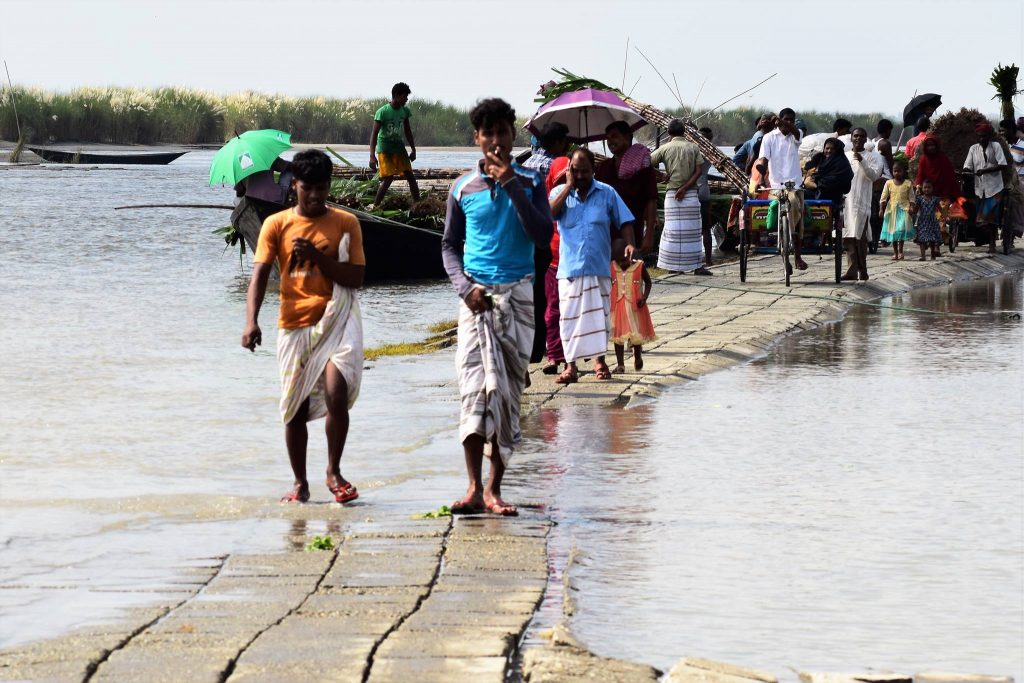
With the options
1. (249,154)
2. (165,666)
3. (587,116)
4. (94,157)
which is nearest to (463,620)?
(165,666)

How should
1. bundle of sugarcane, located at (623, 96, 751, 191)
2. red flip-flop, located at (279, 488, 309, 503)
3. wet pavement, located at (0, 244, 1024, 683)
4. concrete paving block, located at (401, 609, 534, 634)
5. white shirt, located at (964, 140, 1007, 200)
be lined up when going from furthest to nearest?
1. white shirt, located at (964, 140, 1007, 200)
2. bundle of sugarcane, located at (623, 96, 751, 191)
3. red flip-flop, located at (279, 488, 309, 503)
4. concrete paving block, located at (401, 609, 534, 634)
5. wet pavement, located at (0, 244, 1024, 683)

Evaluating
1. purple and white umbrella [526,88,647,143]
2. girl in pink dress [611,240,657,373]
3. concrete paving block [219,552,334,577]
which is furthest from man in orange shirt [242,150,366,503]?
purple and white umbrella [526,88,647,143]

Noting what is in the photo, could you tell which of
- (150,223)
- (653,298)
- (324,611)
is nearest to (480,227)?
(324,611)

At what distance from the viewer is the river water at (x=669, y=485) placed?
5.66 metres

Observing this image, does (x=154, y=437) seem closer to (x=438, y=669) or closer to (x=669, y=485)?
(x=669, y=485)

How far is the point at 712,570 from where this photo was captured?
6.29 meters

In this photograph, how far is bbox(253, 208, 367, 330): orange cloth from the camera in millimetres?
7516

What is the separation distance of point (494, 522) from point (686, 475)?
1606 mm

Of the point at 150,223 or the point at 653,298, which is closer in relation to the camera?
the point at 653,298

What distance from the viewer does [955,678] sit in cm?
494

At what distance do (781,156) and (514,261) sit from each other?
11.2 metres

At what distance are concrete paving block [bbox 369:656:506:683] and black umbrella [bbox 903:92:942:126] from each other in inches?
840

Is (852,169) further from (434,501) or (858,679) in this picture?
(858,679)

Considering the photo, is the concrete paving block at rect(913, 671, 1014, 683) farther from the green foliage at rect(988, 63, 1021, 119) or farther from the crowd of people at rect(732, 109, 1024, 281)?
the green foliage at rect(988, 63, 1021, 119)
